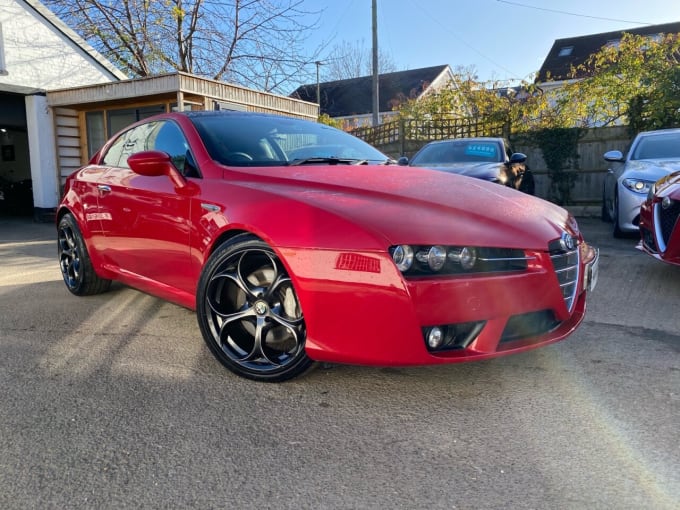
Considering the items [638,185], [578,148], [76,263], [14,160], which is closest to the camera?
[76,263]

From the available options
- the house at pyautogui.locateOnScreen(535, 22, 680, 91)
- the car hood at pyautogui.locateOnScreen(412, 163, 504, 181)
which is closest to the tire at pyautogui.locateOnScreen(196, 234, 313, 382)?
the car hood at pyautogui.locateOnScreen(412, 163, 504, 181)

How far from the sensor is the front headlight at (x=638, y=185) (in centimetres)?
608

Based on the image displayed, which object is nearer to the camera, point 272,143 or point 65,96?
point 272,143

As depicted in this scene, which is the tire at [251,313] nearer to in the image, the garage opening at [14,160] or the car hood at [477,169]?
the car hood at [477,169]

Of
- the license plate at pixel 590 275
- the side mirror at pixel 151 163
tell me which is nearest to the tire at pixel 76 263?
the side mirror at pixel 151 163

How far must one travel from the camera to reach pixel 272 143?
343 cm

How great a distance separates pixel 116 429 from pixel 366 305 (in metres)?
1.18

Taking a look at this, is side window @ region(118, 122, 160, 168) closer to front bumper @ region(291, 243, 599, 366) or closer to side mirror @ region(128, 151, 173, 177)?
side mirror @ region(128, 151, 173, 177)

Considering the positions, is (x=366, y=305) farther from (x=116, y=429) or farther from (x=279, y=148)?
(x=279, y=148)

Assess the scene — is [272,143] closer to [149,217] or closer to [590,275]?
[149,217]

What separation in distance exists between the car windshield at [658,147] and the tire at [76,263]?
21.6 feet

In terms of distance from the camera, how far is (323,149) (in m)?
3.59

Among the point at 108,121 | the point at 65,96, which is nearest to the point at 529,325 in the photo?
the point at 108,121

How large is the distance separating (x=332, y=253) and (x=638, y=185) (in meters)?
5.22
